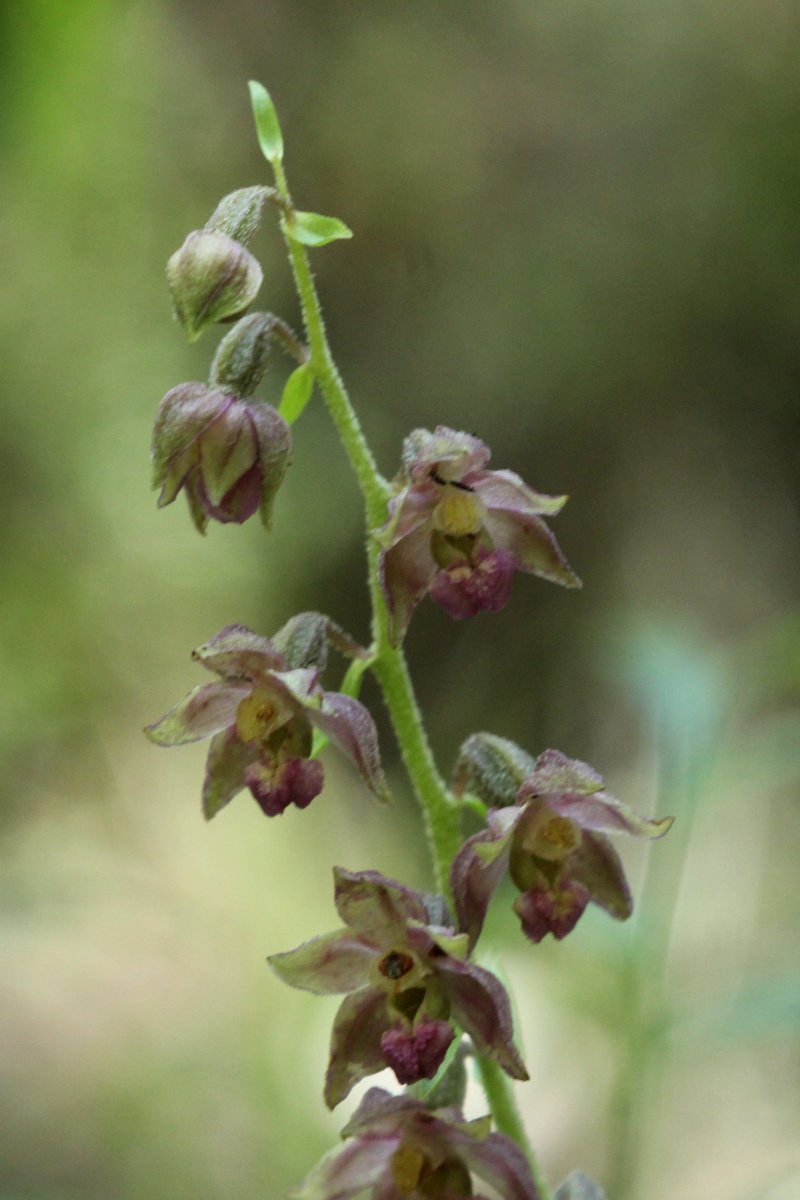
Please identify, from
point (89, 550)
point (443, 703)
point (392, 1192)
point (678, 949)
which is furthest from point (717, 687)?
point (89, 550)

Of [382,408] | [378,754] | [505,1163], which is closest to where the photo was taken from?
[378,754]

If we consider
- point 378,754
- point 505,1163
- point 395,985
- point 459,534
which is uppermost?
point 459,534

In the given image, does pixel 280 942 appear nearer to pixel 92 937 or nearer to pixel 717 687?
pixel 92 937

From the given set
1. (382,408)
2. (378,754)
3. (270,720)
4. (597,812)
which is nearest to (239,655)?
(270,720)

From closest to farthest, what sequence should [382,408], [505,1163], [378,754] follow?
[378,754], [505,1163], [382,408]

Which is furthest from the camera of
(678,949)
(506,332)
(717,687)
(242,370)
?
(506,332)

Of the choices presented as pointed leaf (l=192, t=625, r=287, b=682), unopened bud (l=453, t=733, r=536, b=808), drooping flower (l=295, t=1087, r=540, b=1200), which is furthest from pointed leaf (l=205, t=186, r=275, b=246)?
drooping flower (l=295, t=1087, r=540, b=1200)

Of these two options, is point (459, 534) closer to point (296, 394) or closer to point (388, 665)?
point (388, 665)
